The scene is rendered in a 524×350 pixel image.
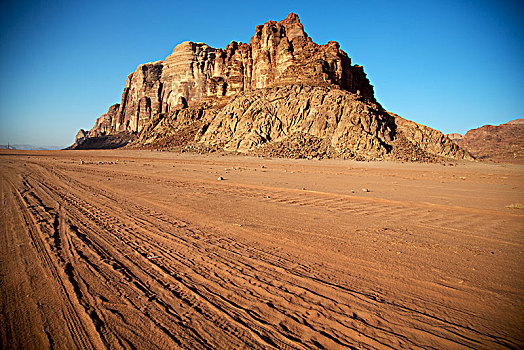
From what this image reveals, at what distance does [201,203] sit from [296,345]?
20.4 ft

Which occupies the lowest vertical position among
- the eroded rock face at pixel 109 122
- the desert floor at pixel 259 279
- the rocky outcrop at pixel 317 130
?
the desert floor at pixel 259 279

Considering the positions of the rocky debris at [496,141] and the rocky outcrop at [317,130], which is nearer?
the rocky outcrop at [317,130]

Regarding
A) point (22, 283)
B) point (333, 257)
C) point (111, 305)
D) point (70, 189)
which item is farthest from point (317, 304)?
point (70, 189)

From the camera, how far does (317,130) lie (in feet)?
128

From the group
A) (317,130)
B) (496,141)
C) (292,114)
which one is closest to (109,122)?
(292,114)

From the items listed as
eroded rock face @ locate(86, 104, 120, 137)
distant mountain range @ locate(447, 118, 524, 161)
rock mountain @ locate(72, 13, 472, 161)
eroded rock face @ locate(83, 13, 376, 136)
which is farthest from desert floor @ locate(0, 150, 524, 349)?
eroded rock face @ locate(86, 104, 120, 137)

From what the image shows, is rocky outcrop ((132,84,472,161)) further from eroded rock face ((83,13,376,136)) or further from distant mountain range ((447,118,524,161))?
distant mountain range ((447,118,524,161))

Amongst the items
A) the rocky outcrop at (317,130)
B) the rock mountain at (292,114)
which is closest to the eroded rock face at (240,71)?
the rock mountain at (292,114)

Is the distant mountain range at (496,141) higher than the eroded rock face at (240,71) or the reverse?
the reverse

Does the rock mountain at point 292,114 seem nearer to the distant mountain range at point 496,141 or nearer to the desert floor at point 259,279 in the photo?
the desert floor at point 259,279

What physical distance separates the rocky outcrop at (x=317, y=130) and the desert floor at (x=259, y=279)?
2892 cm

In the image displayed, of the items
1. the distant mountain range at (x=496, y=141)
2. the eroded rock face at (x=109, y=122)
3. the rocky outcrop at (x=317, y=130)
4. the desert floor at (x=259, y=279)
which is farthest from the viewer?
the eroded rock face at (x=109, y=122)

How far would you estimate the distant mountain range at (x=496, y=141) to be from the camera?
199 ft

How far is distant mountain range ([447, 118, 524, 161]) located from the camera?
6074 centimetres
